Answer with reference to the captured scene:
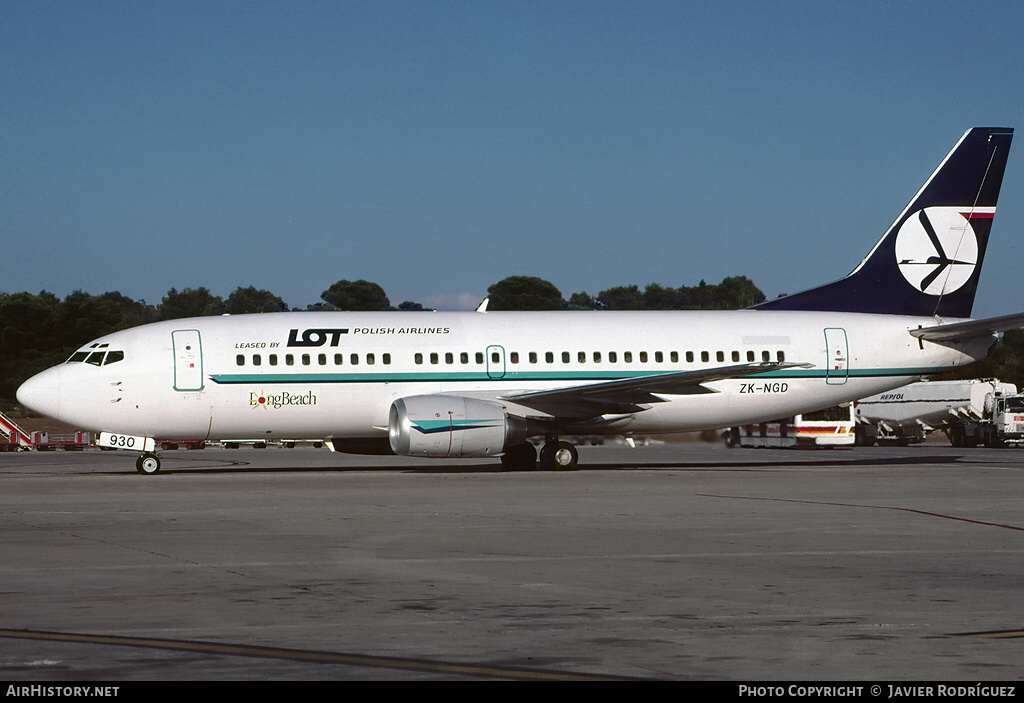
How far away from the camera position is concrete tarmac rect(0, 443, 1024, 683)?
699 cm

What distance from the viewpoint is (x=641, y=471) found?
2833 cm

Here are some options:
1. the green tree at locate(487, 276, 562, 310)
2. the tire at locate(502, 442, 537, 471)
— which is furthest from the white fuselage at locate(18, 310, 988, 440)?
the green tree at locate(487, 276, 562, 310)

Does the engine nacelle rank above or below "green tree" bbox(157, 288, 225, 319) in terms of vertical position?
below

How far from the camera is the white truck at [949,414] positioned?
53.2m

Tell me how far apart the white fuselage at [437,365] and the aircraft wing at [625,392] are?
22.7 inches

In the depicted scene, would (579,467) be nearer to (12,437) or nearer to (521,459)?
(521,459)

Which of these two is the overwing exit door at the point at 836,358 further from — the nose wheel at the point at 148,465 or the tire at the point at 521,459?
the nose wheel at the point at 148,465

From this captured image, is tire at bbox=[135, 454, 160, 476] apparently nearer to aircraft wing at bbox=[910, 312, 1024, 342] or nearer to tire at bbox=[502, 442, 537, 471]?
tire at bbox=[502, 442, 537, 471]

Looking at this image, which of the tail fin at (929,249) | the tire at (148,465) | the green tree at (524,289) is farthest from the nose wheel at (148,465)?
the green tree at (524,289)

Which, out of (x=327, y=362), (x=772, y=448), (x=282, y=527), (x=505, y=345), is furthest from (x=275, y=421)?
(x=772, y=448)

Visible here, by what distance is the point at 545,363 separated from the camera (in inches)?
1150

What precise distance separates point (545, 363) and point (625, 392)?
2.22 metres

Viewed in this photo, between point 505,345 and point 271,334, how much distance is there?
5471 mm
